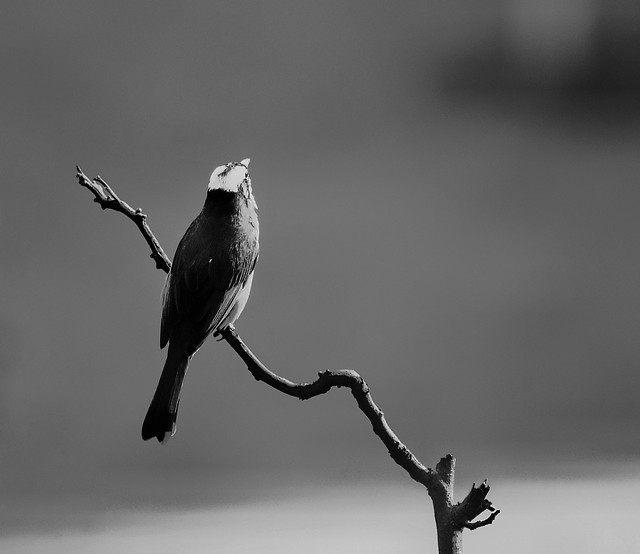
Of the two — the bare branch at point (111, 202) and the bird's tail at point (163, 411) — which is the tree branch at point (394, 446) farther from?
the bird's tail at point (163, 411)

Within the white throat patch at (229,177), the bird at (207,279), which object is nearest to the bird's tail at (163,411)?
the bird at (207,279)

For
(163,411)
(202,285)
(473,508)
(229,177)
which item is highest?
(229,177)

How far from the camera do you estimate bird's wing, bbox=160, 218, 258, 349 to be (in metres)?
1.02

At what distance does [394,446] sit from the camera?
3.04 feet

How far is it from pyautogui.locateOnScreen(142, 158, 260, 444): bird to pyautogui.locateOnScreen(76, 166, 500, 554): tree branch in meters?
0.09

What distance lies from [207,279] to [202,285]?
1 centimetres

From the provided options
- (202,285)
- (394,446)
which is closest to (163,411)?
(202,285)

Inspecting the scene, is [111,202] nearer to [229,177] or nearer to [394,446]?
[229,177]

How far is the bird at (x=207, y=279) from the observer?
37.9 inches

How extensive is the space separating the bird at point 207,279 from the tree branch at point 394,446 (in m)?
0.09

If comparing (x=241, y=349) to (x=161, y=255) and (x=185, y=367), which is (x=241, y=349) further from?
(x=161, y=255)

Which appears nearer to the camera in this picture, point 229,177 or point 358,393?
point 358,393

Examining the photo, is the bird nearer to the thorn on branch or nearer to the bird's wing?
the bird's wing

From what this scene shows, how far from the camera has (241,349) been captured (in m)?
1.00
